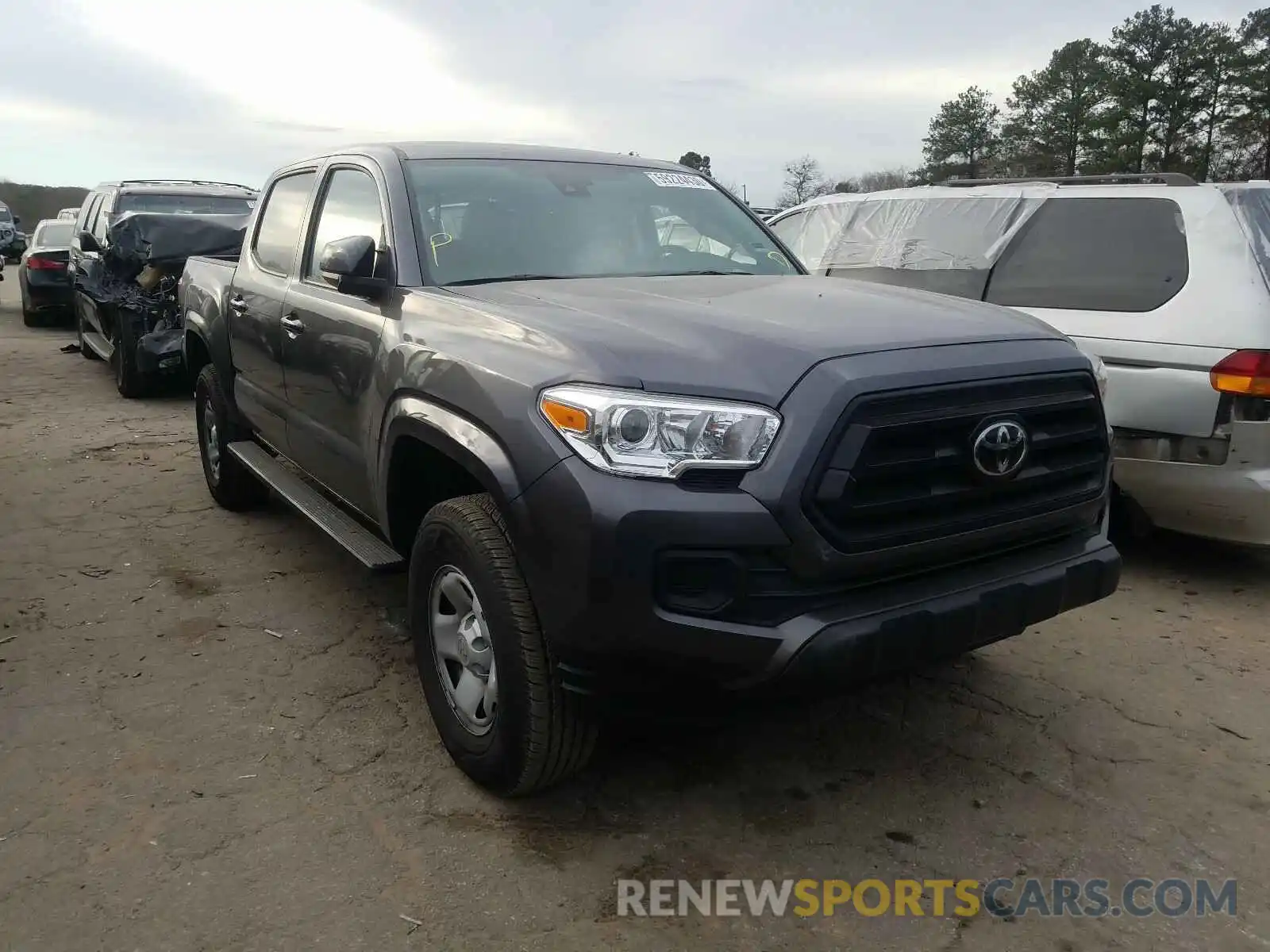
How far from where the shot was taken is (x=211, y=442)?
598 centimetres

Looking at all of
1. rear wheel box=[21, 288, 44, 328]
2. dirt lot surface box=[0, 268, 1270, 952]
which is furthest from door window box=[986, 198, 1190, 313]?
rear wheel box=[21, 288, 44, 328]

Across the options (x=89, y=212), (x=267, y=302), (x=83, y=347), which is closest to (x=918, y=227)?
(x=267, y=302)

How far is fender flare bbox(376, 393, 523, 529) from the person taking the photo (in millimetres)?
2646

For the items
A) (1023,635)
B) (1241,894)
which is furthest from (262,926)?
(1023,635)

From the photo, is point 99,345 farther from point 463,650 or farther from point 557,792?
point 557,792

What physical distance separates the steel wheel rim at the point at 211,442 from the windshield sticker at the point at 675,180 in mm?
2832

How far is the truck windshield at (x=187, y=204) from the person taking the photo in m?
11.1

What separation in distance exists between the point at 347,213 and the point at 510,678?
2245 millimetres

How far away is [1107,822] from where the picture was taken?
2900 mm

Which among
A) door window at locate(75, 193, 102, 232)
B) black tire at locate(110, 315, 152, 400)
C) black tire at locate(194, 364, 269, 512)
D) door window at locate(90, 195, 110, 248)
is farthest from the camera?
door window at locate(75, 193, 102, 232)

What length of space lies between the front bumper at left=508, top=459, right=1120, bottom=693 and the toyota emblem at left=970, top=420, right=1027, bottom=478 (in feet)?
1.16

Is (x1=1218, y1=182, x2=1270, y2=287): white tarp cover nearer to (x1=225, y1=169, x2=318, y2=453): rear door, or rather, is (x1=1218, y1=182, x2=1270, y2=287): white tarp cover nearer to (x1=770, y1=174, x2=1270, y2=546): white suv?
(x1=770, y1=174, x2=1270, y2=546): white suv

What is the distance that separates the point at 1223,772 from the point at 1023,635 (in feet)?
3.53

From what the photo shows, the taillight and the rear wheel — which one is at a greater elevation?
the taillight
